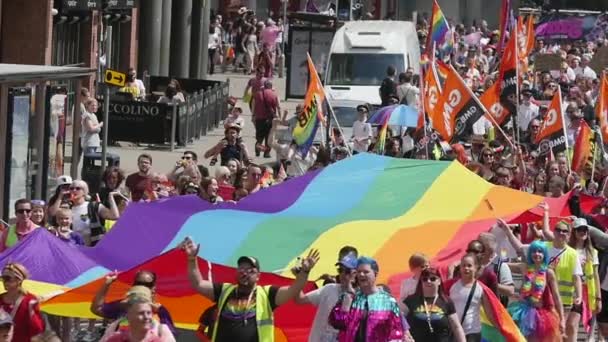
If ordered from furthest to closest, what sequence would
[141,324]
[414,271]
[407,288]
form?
[407,288], [414,271], [141,324]

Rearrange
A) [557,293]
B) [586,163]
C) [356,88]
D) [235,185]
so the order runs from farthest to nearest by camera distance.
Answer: [356,88] → [586,163] → [235,185] → [557,293]

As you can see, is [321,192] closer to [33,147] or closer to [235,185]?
[235,185]

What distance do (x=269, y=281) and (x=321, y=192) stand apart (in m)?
3.15

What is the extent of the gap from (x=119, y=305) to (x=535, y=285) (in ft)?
13.6

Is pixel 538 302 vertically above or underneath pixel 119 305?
underneath

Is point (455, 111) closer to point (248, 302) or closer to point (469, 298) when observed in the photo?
point (469, 298)

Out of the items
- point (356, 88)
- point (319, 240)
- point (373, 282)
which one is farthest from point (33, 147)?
point (356, 88)

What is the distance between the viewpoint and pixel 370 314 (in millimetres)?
12359

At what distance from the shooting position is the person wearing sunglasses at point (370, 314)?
12.3 m

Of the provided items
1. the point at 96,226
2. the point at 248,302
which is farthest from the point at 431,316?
the point at 96,226

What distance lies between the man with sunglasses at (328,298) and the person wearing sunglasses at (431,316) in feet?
1.91

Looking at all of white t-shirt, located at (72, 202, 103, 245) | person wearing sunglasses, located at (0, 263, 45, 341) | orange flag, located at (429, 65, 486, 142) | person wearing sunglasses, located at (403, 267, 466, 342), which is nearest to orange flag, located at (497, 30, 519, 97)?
orange flag, located at (429, 65, 486, 142)

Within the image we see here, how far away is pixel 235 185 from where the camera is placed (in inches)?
748

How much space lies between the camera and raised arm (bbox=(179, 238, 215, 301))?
12.7 metres
